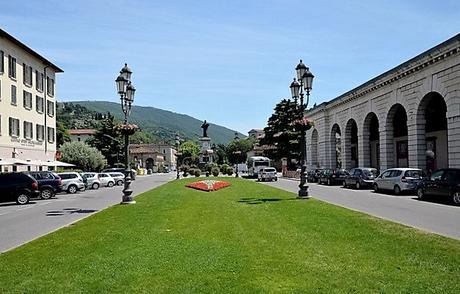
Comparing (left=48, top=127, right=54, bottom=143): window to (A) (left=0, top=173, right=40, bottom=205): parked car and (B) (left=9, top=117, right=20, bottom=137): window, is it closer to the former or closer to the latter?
(B) (left=9, top=117, right=20, bottom=137): window

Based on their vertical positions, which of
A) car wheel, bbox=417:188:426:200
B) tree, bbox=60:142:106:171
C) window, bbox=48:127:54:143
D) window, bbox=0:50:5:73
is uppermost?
window, bbox=0:50:5:73

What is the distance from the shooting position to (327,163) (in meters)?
67.0

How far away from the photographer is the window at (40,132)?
2253 inches

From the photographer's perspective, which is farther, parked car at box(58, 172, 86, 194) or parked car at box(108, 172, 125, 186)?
parked car at box(108, 172, 125, 186)

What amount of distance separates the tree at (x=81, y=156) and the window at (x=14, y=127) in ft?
84.1

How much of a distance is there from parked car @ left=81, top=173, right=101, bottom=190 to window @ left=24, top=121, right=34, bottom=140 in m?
10.7

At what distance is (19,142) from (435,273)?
4979cm

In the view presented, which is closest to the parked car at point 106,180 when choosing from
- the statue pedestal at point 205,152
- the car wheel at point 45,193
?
the car wheel at point 45,193

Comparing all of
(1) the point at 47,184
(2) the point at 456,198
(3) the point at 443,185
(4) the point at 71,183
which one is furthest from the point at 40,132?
(2) the point at 456,198

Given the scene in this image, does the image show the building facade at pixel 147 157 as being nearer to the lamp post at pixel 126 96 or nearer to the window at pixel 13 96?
the window at pixel 13 96

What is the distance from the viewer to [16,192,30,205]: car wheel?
28656 millimetres

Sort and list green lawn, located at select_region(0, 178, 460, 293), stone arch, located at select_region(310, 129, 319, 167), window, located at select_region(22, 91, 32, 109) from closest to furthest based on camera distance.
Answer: green lawn, located at select_region(0, 178, 460, 293)
window, located at select_region(22, 91, 32, 109)
stone arch, located at select_region(310, 129, 319, 167)

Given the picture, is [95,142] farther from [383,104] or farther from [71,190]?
[383,104]

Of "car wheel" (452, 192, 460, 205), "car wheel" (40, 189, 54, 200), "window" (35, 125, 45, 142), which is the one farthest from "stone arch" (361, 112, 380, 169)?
"window" (35, 125, 45, 142)
